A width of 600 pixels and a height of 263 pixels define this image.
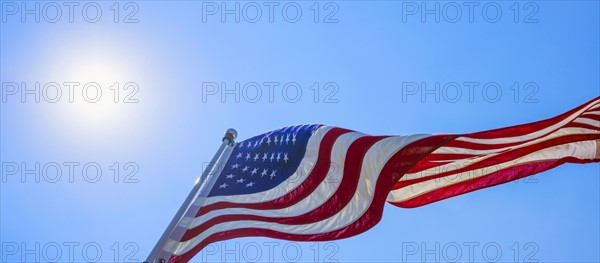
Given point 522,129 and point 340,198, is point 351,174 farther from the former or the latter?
point 522,129

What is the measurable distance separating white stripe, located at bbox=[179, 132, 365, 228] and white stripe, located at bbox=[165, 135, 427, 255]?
18cm

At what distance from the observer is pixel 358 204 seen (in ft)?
32.0

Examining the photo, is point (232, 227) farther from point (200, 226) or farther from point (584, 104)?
point (584, 104)

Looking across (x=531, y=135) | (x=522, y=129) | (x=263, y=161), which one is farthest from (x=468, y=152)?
(x=263, y=161)

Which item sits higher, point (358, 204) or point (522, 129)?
point (522, 129)

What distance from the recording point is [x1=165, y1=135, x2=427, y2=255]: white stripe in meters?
9.57

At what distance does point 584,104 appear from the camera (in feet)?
33.2

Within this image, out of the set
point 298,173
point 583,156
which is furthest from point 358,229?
point 583,156

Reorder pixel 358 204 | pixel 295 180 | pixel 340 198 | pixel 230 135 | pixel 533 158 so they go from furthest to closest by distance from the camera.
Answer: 1. pixel 230 135
2. pixel 533 158
3. pixel 295 180
4. pixel 340 198
5. pixel 358 204

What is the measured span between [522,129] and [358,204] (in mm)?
2827

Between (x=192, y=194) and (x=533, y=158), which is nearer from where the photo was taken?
(x=192, y=194)

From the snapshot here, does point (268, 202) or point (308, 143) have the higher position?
point (308, 143)

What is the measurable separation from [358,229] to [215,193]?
232 cm

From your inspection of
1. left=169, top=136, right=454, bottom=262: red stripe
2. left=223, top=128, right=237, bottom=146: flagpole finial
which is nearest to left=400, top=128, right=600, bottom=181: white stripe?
left=169, top=136, right=454, bottom=262: red stripe
